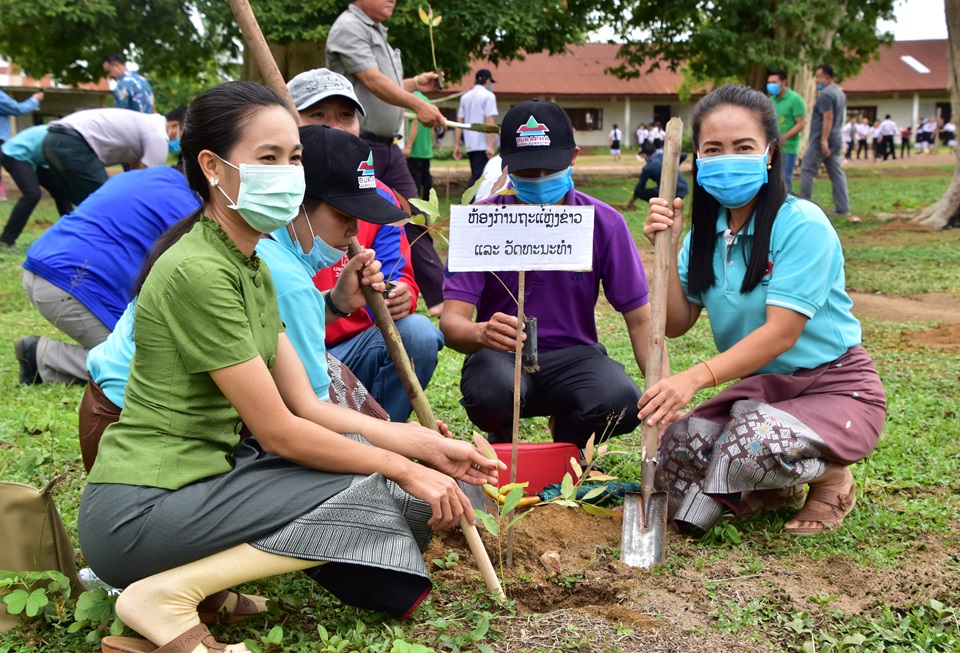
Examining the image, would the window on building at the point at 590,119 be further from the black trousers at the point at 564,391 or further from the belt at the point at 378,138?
the black trousers at the point at 564,391

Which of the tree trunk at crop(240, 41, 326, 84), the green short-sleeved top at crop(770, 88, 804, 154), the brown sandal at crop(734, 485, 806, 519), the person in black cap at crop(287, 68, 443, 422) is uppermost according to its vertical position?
the tree trunk at crop(240, 41, 326, 84)

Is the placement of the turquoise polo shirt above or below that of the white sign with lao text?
below

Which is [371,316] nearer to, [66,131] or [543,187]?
[543,187]

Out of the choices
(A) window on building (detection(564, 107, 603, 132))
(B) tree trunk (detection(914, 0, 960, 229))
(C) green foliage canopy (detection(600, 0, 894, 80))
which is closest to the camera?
(B) tree trunk (detection(914, 0, 960, 229))

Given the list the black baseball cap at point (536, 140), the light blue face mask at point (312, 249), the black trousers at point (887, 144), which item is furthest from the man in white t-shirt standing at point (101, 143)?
the black trousers at point (887, 144)

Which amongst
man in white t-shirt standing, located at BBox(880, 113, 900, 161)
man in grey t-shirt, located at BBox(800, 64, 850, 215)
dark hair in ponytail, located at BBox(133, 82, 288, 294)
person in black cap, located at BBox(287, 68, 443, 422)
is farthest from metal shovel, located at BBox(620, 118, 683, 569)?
man in white t-shirt standing, located at BBox(880, 113, 900, 161)

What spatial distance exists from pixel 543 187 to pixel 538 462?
964 mm

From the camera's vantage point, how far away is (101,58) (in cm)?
1577

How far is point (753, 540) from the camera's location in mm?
2969

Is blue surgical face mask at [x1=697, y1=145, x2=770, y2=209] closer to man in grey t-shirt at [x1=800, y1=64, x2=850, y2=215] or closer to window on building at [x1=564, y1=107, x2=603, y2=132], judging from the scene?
man in grey t-shirt at [x1=800, y1=64, x2=850, y2=215]

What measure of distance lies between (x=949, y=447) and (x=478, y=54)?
490 inches

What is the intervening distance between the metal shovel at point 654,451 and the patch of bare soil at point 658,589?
0.08 metres

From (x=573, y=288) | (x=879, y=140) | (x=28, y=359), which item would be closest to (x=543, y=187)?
(x=573, y=288)

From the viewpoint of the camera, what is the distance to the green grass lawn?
2322mm
